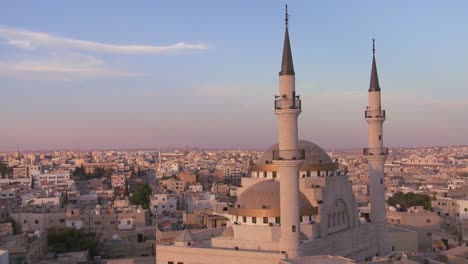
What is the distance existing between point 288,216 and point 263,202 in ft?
5.96

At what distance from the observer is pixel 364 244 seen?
76.4 feet

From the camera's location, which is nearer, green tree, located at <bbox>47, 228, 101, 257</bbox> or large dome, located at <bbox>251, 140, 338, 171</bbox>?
large dome, located at <bbox>251, 140, 338, 171</bbox>

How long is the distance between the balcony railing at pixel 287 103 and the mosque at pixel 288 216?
1.1 inches

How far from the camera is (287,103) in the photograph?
18531 millimetres

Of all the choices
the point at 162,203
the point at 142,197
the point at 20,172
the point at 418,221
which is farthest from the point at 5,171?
the point at 418,221

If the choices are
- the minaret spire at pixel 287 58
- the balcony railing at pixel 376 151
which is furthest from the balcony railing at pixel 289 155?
the balcony railing at pixel 376 151

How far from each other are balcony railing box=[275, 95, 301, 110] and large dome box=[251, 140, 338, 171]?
399cm

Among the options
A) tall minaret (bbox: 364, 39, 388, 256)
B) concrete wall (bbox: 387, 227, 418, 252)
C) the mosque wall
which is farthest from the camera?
concrete wall (bbox: 387, 227, 418, 252)

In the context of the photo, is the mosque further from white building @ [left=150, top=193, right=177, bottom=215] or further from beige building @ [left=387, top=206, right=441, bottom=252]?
white building @ [left=150, top=193, right=177, bottom=215]

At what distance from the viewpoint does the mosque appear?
60.4 feet

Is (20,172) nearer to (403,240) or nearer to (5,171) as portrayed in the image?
(5,171)

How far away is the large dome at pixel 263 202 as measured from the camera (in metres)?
19.8

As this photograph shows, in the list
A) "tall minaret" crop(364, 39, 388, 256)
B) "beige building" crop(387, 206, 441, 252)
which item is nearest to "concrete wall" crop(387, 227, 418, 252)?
"tall minaret" crop(364, 39, 388, 256)

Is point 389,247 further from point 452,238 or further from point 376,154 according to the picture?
point 452,238
